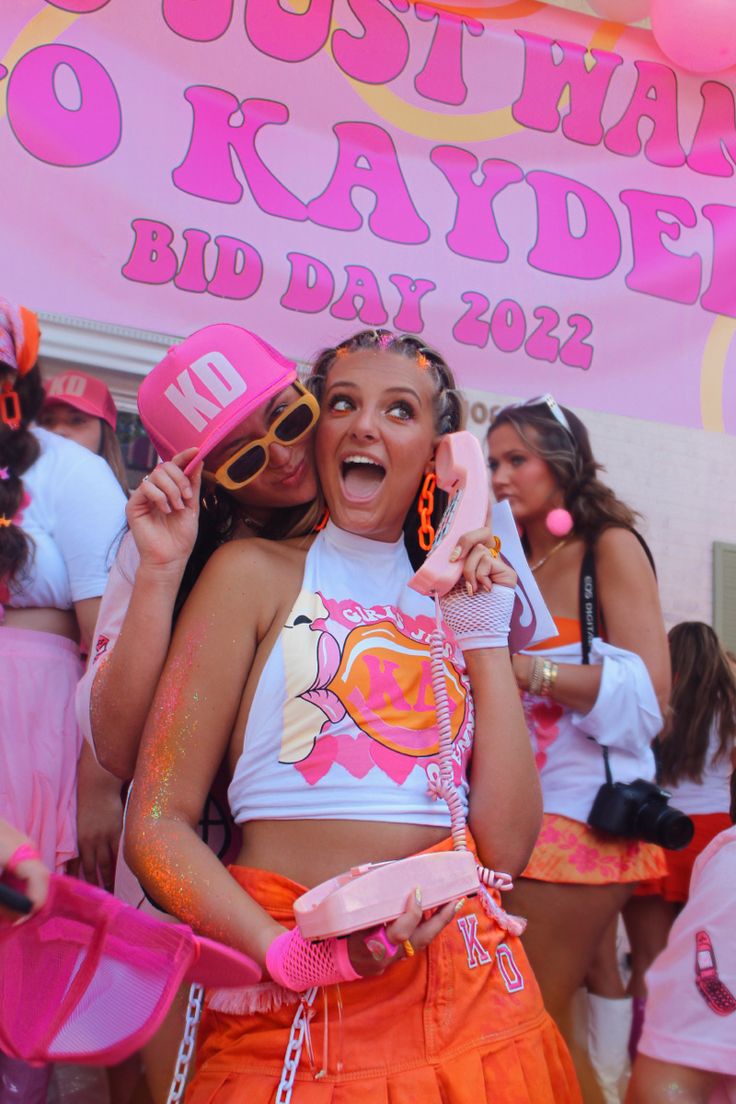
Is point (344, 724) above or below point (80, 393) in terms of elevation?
below

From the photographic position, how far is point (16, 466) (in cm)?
241

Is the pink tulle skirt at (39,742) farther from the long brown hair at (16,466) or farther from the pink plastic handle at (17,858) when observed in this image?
the pink plastic handle at (17,858)

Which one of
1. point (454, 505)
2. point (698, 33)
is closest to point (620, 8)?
point (698, 33)

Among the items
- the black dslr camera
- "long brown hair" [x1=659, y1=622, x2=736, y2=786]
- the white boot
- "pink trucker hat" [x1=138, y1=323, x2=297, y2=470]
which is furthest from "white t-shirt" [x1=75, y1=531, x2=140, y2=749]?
"long brown hair" [x1=659, y1=622, x2=736, y2=786]

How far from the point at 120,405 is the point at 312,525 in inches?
74.0

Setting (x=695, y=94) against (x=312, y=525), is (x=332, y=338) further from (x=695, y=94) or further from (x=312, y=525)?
(x=695, y=94)

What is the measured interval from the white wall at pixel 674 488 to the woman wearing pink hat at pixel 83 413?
1247mm

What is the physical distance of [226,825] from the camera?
71.4 inches

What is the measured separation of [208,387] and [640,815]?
1.43 metres

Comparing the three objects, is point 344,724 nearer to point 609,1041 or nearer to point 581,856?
point 581,856

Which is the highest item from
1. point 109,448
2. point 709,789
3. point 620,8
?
point 620,8

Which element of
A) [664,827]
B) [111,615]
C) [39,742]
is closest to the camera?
[111,615]

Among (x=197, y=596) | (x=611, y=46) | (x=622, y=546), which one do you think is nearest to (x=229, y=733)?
(x=197, y=596)

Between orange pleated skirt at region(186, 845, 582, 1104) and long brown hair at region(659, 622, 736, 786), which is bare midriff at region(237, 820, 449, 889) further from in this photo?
long brown hair at region(659, 622, 736, 786)
